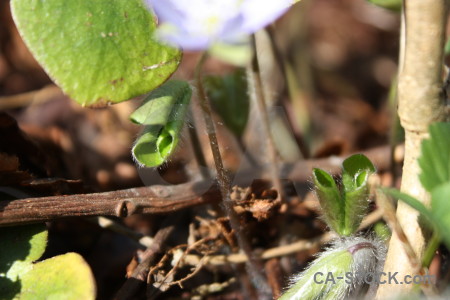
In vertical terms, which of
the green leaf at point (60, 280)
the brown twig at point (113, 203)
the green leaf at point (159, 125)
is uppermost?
the green leaf at point (159, 125)

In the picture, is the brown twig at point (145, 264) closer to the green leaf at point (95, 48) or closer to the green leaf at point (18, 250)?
the green leaf at point (18, 250)

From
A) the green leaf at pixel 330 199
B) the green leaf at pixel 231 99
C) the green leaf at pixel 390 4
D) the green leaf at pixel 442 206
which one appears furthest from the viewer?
the green leaf at pixel 231 99

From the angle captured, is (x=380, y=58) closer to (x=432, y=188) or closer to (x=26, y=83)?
(x=26, y=83)

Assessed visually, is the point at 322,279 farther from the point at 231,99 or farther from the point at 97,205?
the point at 231,99

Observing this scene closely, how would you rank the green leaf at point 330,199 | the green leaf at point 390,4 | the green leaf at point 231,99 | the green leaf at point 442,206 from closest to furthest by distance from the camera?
the green leaf at point 442,206 → the green leaf at point 330,199 → the green leaf at point 390,4 → the green leaf at point 231,99

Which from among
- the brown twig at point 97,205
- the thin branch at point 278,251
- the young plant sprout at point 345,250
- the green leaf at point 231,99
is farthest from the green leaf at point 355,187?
the green leaf at point 231,99

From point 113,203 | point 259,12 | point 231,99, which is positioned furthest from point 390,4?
point 113,203
